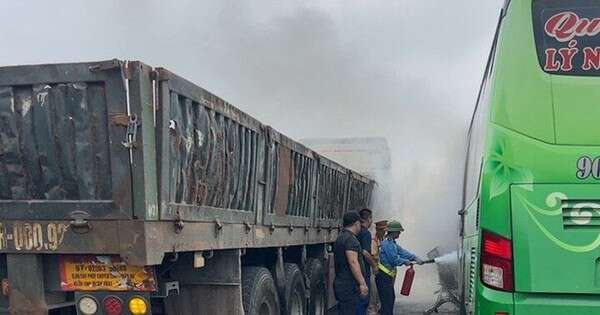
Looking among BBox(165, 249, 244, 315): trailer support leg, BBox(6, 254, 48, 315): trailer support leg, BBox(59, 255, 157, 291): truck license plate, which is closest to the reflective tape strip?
BBox(165, 249, 244, 315): trailer support leg

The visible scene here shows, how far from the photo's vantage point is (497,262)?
11.7 ft

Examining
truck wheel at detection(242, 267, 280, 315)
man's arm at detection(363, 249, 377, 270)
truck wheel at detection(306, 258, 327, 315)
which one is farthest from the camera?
man's arm at detection(363, 249, 377, 270)

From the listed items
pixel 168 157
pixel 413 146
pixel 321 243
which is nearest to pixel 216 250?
pixel 168 157

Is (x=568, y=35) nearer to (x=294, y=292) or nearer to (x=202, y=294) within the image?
(x=202, y=294)

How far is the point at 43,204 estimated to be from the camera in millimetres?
3643

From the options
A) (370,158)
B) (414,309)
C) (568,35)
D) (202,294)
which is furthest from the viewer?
(370,158)

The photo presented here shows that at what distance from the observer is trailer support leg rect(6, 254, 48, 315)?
3652 millimetres

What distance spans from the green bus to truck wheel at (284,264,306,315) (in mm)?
2912

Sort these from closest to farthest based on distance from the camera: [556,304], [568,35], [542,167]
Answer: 1. [556,304]
2. [542,167]
3. [568,35]

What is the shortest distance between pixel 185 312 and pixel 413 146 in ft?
45.6

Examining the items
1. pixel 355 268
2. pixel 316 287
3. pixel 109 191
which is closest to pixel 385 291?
pixel 316 287

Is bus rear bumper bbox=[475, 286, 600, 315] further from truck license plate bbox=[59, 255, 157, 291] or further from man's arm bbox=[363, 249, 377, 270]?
man's arm bbox=[363, 249, 377, 270]

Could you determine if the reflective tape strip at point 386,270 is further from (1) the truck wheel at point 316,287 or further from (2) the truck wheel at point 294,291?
(2) the truck wheel at point 294,291

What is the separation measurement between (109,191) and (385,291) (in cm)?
548
